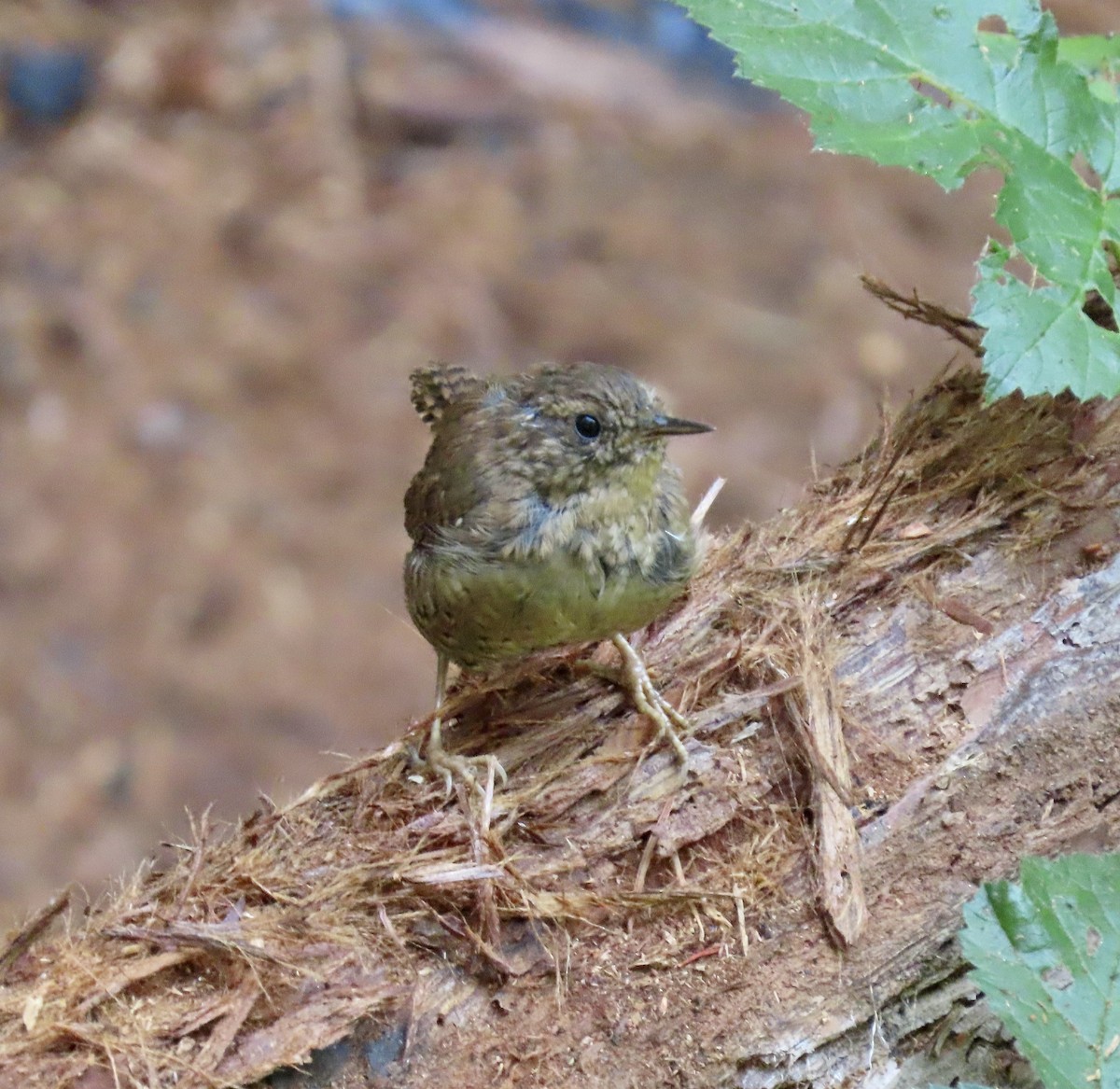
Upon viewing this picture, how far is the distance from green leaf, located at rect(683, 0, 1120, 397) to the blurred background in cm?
254

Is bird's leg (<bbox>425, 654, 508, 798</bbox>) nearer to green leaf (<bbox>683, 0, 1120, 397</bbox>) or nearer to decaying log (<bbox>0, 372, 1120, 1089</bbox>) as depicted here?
decaying log (<bbox>0, 372, 1120, 1089</bbox>)

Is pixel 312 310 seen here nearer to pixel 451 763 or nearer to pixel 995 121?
pixel 451 763

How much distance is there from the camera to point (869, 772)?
2441mm

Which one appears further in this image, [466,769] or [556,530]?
[556,530]

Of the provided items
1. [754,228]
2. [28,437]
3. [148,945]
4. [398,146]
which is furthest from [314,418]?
[148,945]

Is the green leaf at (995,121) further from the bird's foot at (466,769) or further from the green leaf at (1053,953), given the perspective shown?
the bird's foot at (466,769)

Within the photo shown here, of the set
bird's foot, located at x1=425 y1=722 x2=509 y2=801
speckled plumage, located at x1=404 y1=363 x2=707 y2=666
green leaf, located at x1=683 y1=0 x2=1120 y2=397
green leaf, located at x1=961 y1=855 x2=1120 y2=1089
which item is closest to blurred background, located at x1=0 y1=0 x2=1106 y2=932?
speckled plumage, located at x1=404 y1=363 x2=707 y2=666

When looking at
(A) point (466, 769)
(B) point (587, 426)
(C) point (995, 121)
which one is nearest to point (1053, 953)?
(A) point (466, 769)

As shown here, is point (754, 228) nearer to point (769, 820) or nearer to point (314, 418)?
point (314, 418)

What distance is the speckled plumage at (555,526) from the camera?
2.71 meters

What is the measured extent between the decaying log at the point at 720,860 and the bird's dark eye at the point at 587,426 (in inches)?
18.3

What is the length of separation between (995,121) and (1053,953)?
1.55m

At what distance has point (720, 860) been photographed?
2.37 m

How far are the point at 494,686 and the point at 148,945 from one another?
93 cm
